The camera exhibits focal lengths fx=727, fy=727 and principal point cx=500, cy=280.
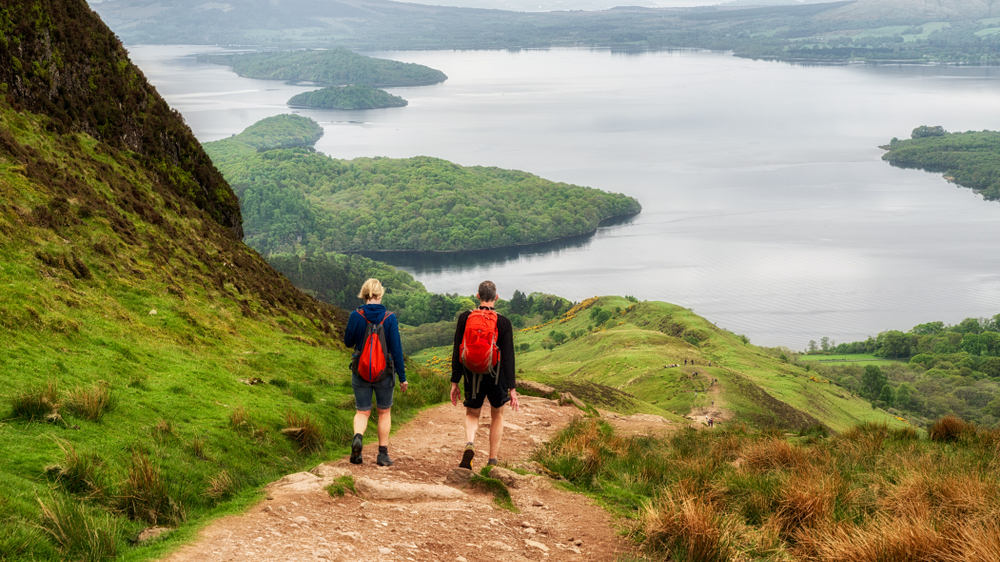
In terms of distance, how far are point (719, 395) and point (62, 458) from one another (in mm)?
37130

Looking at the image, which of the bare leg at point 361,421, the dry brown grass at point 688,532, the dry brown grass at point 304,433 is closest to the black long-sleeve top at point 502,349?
the bare leg at point 361,421

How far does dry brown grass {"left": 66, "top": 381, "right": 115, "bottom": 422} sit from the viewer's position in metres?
6.93

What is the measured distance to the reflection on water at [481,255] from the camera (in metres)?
154

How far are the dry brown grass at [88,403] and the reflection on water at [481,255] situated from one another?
141731mm

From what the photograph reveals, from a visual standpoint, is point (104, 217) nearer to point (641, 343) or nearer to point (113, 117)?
point (113, 117)

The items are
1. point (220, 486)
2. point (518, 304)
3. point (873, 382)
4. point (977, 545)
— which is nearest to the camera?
point (977, 545)

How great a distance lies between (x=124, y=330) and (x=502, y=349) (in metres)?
5.80

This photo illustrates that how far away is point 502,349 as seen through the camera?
A: 26.7 ft

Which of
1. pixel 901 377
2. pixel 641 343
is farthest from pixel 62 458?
pixel 901 377

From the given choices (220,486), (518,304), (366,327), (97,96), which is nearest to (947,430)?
(366,327)

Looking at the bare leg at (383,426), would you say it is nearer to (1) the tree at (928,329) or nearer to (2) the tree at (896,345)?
(2) the tree at (896,345)

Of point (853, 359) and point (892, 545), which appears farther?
point (853, 359)

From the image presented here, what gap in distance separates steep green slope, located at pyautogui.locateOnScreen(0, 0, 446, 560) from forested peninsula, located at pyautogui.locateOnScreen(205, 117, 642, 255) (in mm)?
148702

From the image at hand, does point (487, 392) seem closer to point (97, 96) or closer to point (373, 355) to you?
point (373, 355)
